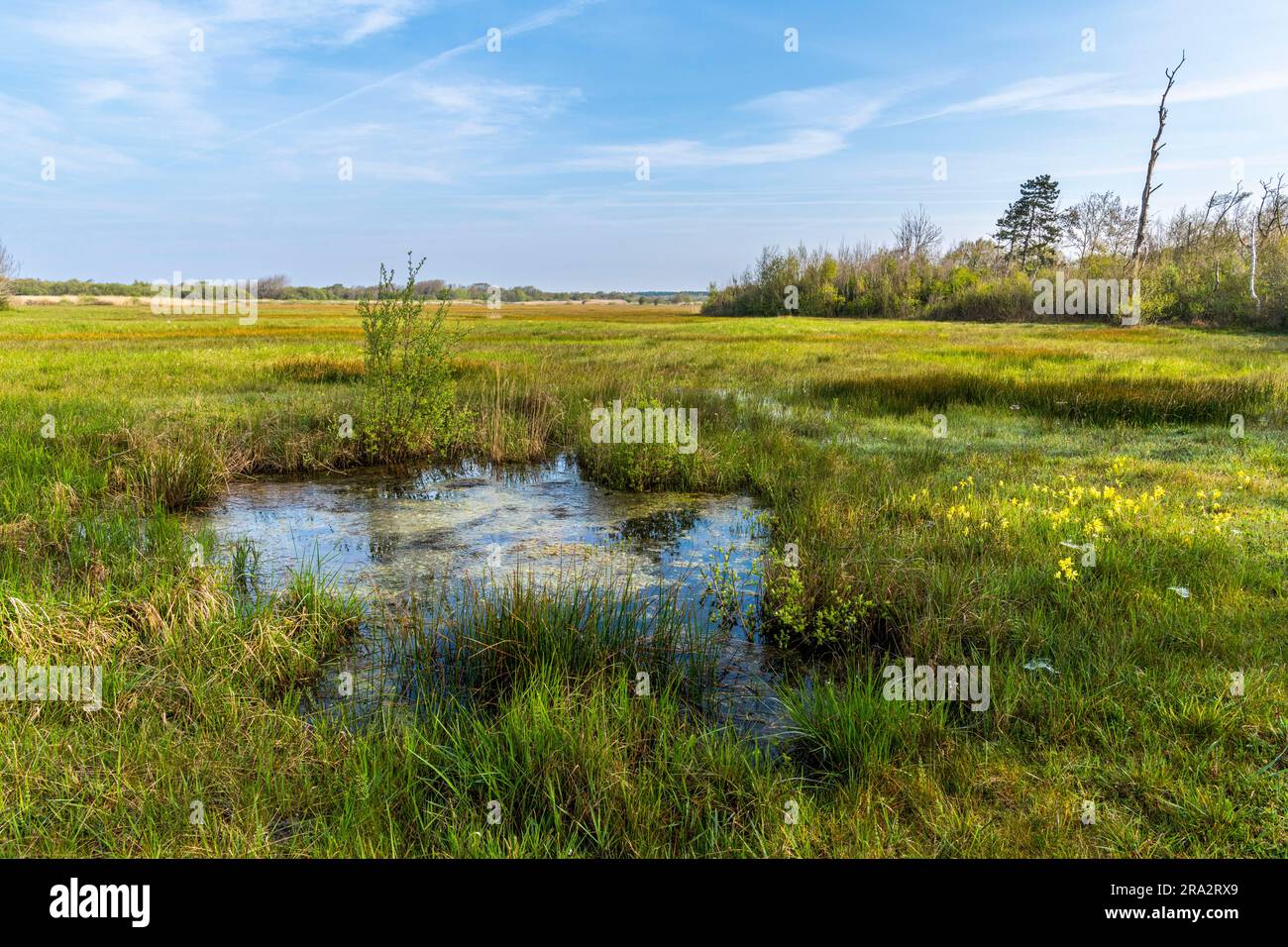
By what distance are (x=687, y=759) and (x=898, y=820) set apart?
3.16 feet

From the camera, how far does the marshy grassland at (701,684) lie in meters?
3.16

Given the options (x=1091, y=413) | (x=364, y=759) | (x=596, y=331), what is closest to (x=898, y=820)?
(x=364, y=759)

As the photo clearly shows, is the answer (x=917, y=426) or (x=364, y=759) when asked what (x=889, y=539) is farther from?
(x=917, y=426)
